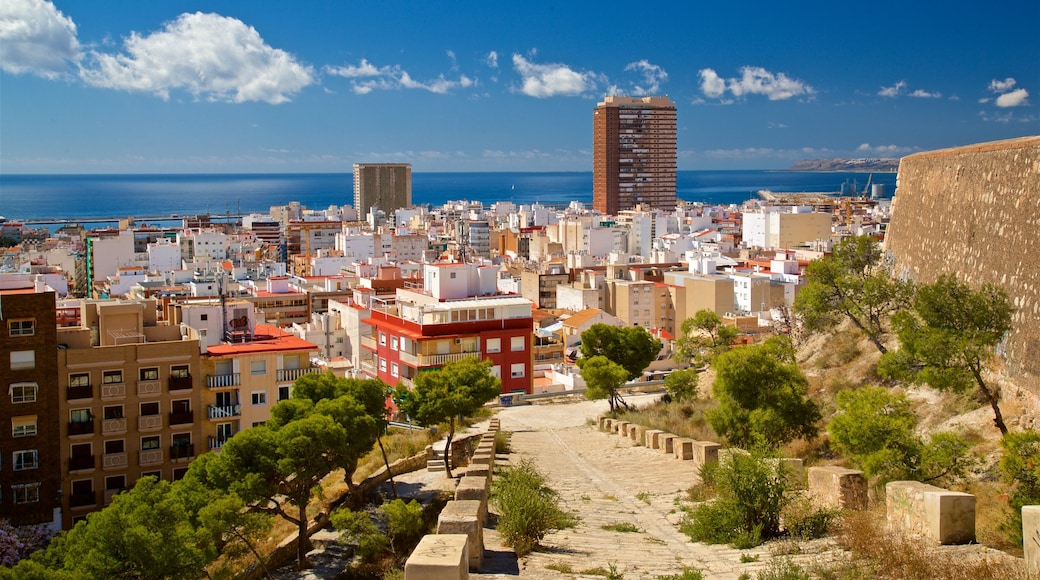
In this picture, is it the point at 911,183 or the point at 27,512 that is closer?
the point at 27,512

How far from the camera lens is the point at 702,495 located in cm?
1005

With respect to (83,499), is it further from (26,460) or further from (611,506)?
(611,506)

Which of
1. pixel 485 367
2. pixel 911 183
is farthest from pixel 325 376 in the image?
pixel 911 183

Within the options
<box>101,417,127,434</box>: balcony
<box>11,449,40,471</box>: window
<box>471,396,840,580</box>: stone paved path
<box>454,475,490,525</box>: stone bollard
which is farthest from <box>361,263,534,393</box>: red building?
<box>454,475,490,525</box>: stone bollard

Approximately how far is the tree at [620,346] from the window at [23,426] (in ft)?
34.1

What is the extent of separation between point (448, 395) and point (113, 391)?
281 inches

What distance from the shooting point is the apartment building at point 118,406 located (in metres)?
17.3

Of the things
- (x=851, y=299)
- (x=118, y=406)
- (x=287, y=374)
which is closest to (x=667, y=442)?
(x=851, y=299)

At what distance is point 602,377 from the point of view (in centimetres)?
1902

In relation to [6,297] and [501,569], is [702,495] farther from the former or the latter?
[6,297]

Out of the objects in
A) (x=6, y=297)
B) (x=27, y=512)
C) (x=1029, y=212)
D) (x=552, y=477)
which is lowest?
(x=27, y=512)

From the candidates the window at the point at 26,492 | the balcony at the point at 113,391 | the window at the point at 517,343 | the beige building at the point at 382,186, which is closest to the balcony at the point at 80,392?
the balcony at the point at 113,391

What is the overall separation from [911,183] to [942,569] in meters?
16.9

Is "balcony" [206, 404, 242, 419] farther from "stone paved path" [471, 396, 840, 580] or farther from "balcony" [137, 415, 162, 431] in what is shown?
"stone paved path" [471, 396, 840, 580]
